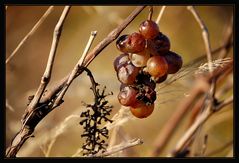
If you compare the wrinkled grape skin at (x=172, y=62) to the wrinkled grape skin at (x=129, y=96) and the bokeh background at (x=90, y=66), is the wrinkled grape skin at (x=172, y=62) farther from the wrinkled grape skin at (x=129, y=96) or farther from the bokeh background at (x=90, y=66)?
the bokeh background at (x=90, y=66)

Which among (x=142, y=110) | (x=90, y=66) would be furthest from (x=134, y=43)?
(x=90, y=66)

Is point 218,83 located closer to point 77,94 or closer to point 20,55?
point 77,94

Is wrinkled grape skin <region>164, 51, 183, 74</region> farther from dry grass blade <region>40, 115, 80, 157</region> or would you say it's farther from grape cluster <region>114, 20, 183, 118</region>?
dry grass blade <region>40, 115, 80, 157</region>

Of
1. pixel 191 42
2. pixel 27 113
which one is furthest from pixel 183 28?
pixel 27 113

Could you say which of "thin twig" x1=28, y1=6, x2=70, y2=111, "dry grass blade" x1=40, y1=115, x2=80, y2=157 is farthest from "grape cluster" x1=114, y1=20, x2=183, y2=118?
"dry grass blade" x1=40, y1=115, x2=80, y2=157

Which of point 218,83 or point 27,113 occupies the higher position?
point 218,83

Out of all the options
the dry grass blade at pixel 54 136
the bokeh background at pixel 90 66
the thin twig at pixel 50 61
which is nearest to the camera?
the thin twig at pixel 50 61

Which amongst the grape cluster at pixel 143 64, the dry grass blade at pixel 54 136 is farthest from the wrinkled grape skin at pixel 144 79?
the dry grass blade at pixel 54 136
